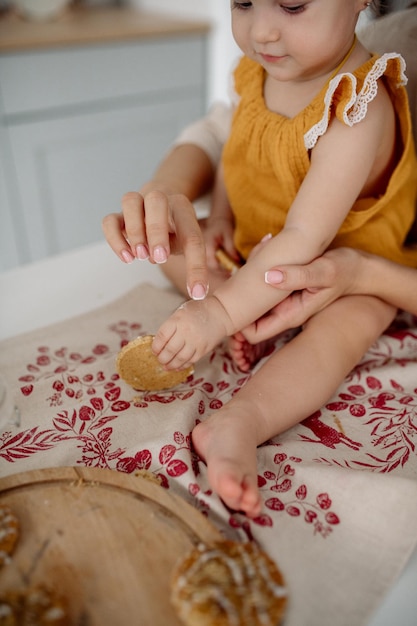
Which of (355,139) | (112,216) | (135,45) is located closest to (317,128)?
(355,139)

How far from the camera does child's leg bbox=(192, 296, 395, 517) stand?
0.45m

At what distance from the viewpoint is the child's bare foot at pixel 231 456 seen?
0.43 m

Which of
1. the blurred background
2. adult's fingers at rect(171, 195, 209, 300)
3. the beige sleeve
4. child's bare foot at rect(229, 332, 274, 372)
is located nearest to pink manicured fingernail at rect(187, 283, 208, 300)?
adult's fingers at rect(171, 195, 209, 300)

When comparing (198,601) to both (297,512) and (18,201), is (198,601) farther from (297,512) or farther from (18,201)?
(18,201)

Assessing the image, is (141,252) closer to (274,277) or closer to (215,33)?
(274,277)

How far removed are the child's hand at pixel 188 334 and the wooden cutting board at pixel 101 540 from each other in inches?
5.3

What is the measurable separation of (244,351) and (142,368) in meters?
0.11

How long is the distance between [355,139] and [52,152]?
0.99 meters

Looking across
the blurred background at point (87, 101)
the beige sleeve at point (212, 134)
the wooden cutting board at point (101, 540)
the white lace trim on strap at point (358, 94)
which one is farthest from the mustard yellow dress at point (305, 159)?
the blurred background at point (87, 101)

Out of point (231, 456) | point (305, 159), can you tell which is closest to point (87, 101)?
→ point (305, 159)

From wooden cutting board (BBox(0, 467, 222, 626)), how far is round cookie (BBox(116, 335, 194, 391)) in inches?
5.2

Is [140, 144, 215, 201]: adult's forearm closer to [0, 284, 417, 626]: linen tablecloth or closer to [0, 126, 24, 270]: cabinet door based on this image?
[0, 284, 417, 626]: linen tablecloth

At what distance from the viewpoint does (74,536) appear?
417mm

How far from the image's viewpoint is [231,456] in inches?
18.2
